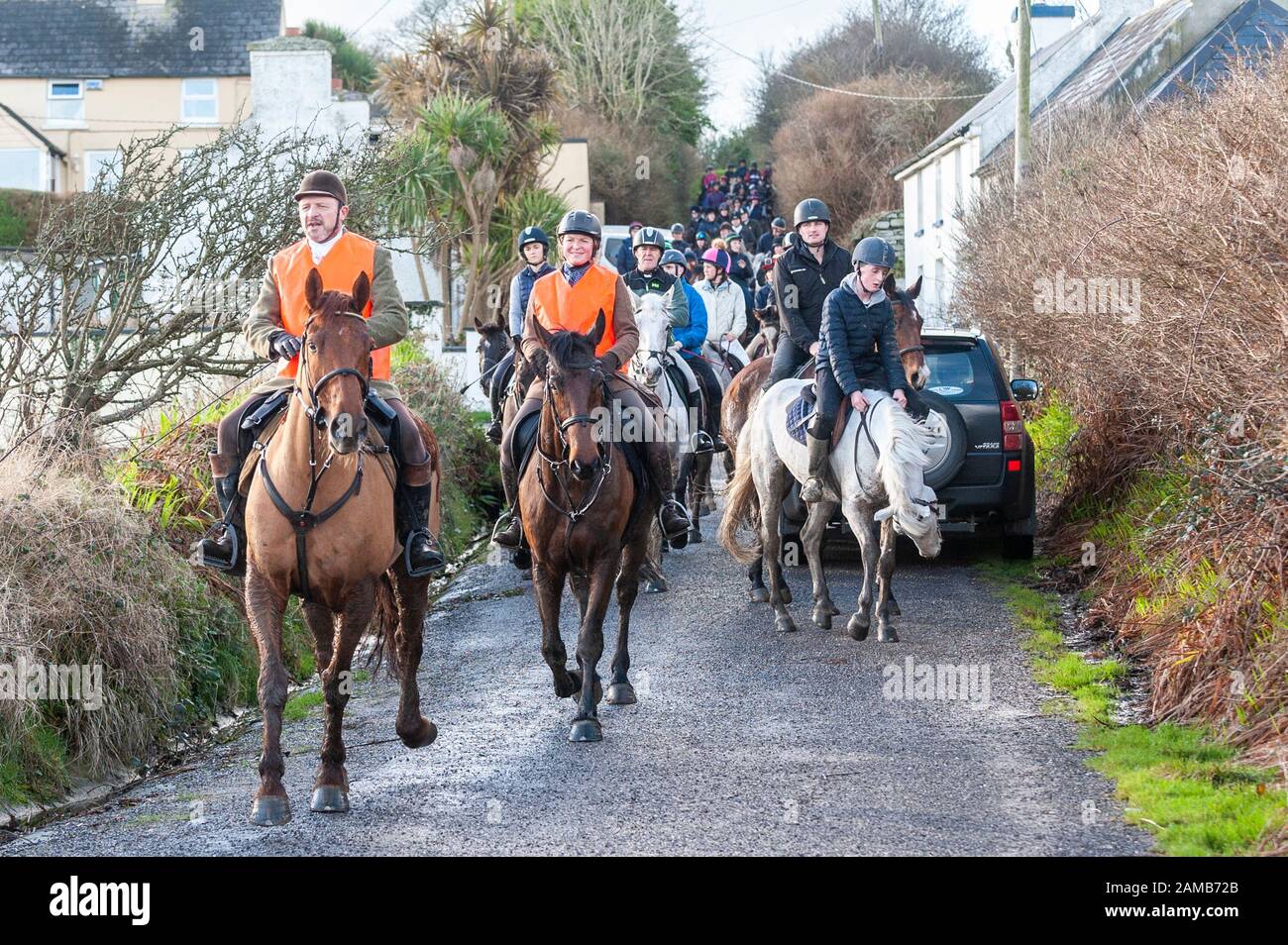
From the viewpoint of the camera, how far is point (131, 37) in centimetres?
5197

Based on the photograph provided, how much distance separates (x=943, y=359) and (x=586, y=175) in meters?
32.2

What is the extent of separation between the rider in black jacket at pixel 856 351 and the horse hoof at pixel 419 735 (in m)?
4.37

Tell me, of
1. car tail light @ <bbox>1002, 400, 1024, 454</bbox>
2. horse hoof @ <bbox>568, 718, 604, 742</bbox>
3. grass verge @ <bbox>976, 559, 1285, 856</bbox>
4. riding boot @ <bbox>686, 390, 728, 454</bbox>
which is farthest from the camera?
riding boot @ <bbox>686, 390, 728, 454</bbox>

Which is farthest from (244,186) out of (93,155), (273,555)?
(93,155)

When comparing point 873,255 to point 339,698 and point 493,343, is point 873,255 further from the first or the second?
point 339,698

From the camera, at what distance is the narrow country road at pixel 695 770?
23.1ft

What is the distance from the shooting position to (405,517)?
27.7 ft

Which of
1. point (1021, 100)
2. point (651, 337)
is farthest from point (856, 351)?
point (1021, 100)

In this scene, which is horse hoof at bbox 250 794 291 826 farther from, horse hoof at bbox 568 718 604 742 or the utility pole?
the utility pole

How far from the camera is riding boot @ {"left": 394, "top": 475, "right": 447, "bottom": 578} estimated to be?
331 inches

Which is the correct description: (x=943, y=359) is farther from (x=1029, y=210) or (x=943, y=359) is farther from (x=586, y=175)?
(x=586, y=175)

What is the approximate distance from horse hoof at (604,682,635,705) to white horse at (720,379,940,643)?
2.04 metres

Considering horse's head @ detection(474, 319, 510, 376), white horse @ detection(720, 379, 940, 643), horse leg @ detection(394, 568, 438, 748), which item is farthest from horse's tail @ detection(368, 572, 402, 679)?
horse's head @ detection(474, 319, 510, 376)

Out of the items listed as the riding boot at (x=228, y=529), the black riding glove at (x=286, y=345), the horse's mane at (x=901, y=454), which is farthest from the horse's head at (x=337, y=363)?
the horse's mane at (x=901, y=454)
